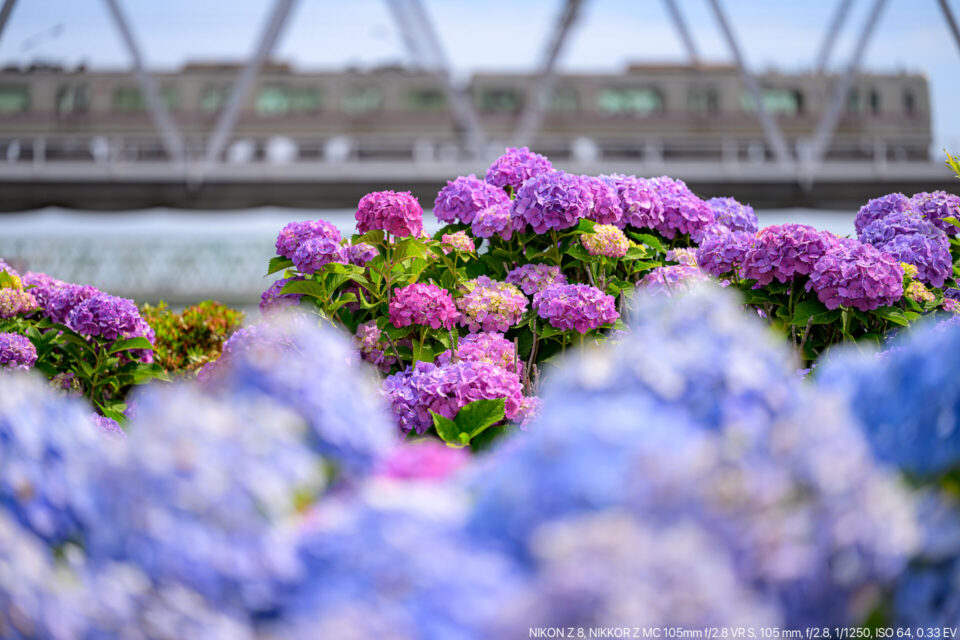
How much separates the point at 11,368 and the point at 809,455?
3.82 meters

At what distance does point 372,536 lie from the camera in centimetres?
82

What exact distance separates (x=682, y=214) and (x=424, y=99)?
84.6ft

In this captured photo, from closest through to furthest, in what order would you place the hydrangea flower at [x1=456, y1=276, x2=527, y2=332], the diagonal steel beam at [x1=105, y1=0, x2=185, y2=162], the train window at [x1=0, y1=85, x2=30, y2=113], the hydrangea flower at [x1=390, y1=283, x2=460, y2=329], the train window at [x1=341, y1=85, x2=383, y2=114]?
1. the hydrangea flower at [x1=390, y1=283, x2=460, y2=329]
2. the hydrangea flower at [x1=456, y1=276, x2=527, y2=332]
3. the diagonal steel beam at [x1=105, y1=0, x2=185, y2=162]
4. the train window at [x1=341, y1=85, x2=383, y2=114]
5. the train window at [x1=0, y1=85, x2=30, y2=113]

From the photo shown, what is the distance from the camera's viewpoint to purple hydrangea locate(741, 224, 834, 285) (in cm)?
313

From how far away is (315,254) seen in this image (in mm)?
3174

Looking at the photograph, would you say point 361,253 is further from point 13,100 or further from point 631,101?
point 13,100

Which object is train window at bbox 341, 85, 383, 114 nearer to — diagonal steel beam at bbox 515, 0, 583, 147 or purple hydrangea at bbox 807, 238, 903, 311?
diagonal steel beam at bbox 515, 0, 583, 147

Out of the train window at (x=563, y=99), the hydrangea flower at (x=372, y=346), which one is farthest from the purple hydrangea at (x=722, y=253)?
the train window at (x=563, y=99)

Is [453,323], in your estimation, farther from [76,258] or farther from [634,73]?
[634,73]

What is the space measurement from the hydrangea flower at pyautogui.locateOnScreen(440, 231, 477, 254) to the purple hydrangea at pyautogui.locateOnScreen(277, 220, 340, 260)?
407 mm

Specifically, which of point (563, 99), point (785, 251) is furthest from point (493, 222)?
point (563, 99)

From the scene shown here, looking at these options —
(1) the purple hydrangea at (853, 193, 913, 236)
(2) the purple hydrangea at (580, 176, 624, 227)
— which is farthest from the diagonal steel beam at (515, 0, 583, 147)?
(2) the purple hydrangea at (580, 176, 624, 227)

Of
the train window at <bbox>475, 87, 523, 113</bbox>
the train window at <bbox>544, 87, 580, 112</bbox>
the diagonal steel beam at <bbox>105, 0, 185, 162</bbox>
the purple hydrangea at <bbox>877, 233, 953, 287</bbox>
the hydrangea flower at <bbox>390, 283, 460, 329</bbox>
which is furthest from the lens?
the train window at <bbox>475, 87, 523, 113</bbox>

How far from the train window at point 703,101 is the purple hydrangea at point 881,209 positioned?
2598 centimetres
